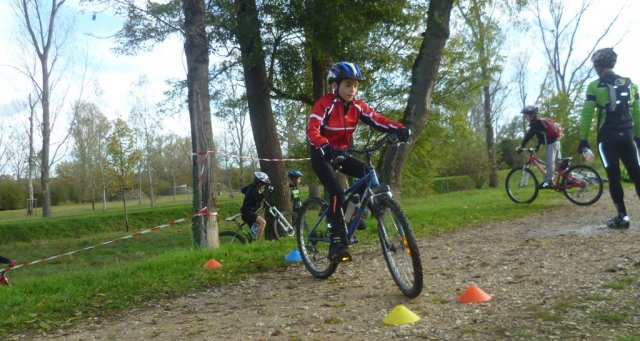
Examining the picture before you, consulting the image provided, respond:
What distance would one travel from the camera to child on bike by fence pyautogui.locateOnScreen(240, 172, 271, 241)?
11188mm

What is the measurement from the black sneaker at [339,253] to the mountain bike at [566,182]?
6.68 meters

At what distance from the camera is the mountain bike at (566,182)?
9852mm

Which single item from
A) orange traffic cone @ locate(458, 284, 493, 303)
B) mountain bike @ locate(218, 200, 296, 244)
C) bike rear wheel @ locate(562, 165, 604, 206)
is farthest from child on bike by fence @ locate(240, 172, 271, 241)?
orange traffic cone @ locate(458, 284, 493, 303)

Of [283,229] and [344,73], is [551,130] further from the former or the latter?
[344,73]

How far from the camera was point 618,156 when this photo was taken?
269 inches

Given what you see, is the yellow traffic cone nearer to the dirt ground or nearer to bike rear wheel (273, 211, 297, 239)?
the dirt ground

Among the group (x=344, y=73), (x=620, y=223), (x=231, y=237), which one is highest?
(x=344, y=73)

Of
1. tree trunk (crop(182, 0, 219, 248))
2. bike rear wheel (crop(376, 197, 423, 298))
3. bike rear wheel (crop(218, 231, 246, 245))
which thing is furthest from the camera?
bike rear wheel (crop(218, 231, 246, 245))

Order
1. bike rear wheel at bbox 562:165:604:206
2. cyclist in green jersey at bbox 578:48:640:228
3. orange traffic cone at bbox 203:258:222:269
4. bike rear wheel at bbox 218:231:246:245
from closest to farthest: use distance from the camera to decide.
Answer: orange traffic cone at bbox 203:258:222:269, cyclist in green jersey at bbox 578:48:640:228, bike rear wheel at bbox 562:165:604:206, bike rear wheel at bbox 218:231:246:245

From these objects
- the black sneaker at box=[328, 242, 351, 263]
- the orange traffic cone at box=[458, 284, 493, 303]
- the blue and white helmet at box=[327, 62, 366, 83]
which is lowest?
the orange traffic cone at box=[458, 284, 493, 303]

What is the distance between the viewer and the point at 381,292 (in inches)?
185

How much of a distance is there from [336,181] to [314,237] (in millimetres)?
934

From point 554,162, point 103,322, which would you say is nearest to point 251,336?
point 103,322

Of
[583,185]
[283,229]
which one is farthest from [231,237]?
[583,185]
